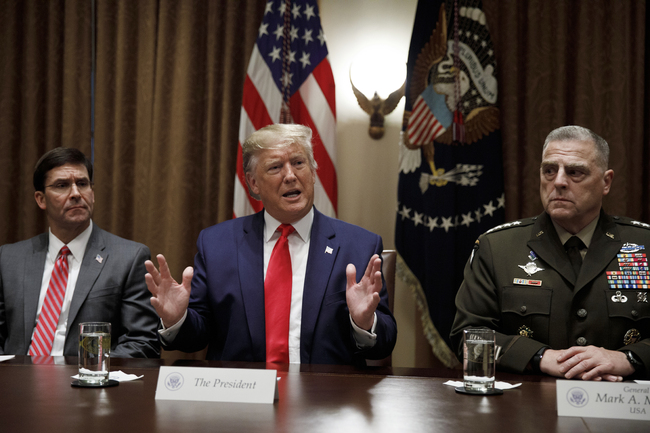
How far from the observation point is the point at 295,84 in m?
3.59

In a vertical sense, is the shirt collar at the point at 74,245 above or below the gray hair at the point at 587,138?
below

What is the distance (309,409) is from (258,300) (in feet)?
3.13

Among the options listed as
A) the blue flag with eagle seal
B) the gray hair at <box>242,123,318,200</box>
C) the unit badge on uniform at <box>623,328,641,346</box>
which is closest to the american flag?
the blue flag with eagle seal

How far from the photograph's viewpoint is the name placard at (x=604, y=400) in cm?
114

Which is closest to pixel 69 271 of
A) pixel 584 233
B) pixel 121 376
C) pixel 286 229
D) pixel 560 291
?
pixel 286 229

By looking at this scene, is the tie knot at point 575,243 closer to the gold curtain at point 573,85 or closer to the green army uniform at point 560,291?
the green army uniform at point 560,291

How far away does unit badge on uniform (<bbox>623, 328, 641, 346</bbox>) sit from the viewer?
1.94 meters

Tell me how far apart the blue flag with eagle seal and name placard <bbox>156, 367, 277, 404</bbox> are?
222 centimetres

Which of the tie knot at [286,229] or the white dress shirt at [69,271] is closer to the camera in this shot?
the tie knot at [286,229]

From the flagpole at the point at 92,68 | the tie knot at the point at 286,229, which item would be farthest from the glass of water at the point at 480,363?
the flagpole at the point at 92,68

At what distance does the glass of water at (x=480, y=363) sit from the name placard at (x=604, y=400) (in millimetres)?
191

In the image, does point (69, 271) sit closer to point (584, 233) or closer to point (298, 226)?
point (298, 226)

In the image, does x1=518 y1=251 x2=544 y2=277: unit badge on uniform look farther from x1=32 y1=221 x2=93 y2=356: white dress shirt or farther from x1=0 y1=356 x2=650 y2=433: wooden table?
x1=32 y1=221 x2=93 y2=356: white dress shirt

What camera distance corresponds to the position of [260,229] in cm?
229
